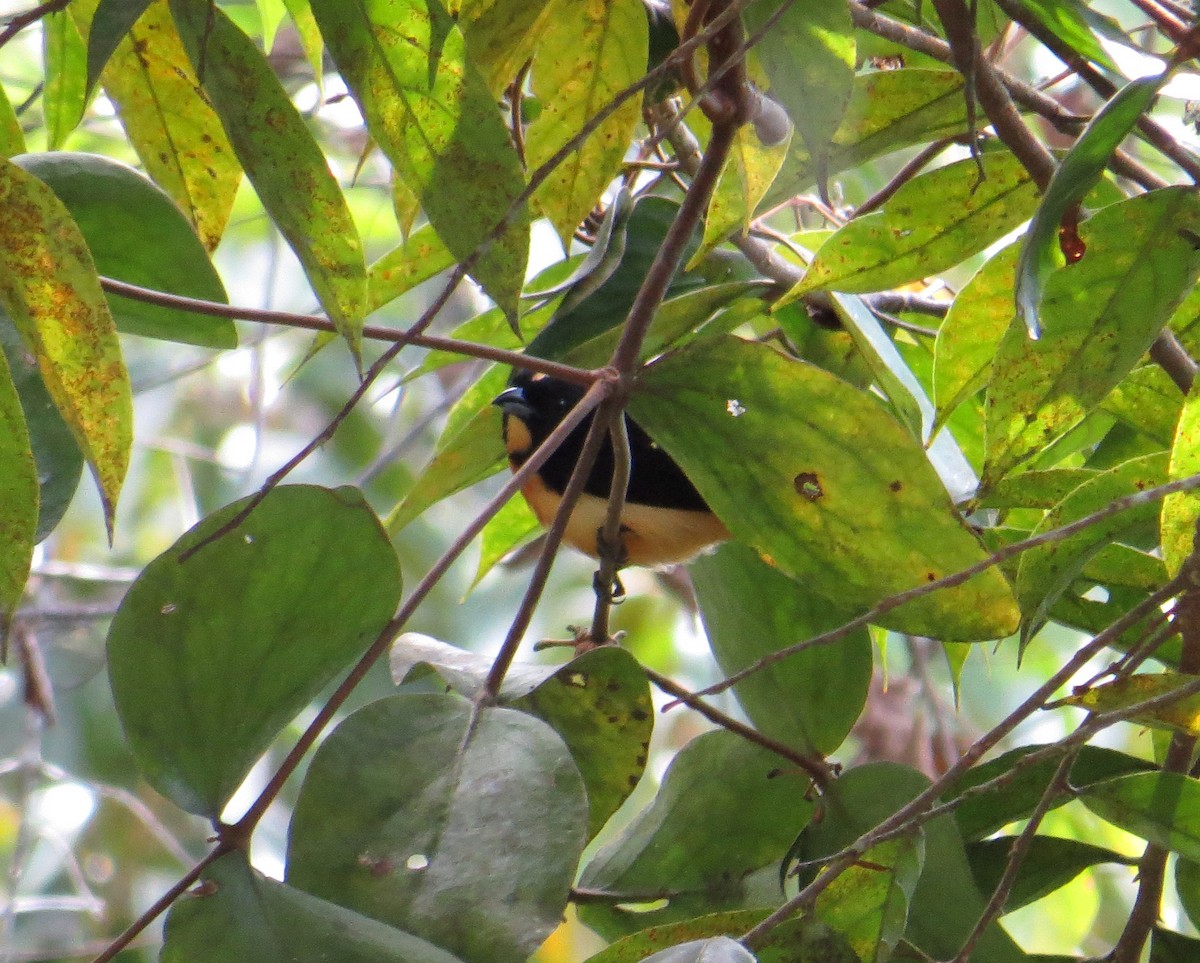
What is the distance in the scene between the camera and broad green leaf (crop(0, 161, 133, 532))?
1.90ft

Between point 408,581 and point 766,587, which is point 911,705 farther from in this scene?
point 766,587

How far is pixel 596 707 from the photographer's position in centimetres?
75

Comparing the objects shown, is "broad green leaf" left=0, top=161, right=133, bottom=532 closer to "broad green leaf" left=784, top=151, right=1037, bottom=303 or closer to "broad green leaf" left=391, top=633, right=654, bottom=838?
"broad green leaf" left=391, top=633, right=654, bottom=838

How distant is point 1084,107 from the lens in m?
2.74

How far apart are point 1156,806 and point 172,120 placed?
2.33 feet

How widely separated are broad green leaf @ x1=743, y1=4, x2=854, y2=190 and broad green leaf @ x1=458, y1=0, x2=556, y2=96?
0.51ft

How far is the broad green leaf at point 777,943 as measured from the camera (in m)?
0.69

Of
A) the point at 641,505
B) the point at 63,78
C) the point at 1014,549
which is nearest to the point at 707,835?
the point at 1014,549

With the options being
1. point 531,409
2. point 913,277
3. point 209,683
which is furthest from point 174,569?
point 531,409

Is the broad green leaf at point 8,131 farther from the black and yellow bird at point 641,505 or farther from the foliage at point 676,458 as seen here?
the black and yellow bird at point 641,505

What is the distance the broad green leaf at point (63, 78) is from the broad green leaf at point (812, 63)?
1.71 feet

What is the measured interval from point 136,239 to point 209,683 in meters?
0.26

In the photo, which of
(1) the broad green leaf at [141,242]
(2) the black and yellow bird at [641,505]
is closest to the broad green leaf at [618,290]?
(1) the broad green leaf at [141,242]

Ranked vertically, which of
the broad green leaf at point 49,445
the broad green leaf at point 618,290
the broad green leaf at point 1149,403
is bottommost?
the broad green leaf at point 49,445
